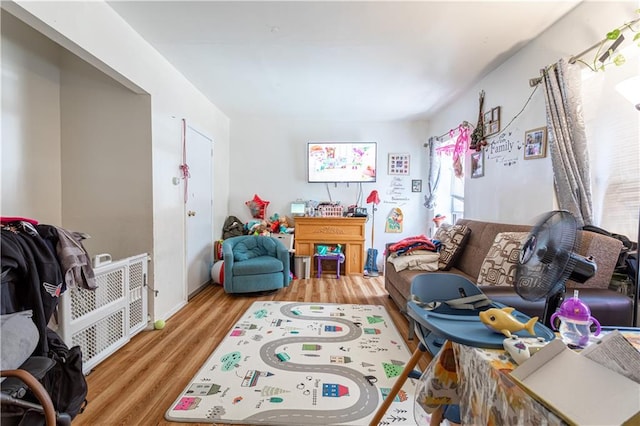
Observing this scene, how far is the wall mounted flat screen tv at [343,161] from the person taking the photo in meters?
4.26

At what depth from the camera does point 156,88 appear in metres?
2.43

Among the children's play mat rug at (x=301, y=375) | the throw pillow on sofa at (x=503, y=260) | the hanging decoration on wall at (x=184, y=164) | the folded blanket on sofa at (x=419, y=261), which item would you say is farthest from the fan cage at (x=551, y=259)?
the hanging decoration on wall at (x=184, y=164)

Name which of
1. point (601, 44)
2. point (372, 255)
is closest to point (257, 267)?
point (372, 255)

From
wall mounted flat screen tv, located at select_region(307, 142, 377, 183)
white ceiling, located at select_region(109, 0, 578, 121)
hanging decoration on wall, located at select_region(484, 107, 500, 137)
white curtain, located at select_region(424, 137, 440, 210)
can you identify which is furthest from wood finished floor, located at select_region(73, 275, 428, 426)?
white ceiling, located at select_region(109, 0, 578, 121)

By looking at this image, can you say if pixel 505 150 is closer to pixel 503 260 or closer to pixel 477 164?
pixel 477 164

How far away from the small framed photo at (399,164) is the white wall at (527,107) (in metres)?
1.34

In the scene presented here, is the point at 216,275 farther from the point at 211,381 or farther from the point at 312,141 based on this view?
the point at 312,141

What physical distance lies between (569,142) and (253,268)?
3.06m

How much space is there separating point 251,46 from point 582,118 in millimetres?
2535

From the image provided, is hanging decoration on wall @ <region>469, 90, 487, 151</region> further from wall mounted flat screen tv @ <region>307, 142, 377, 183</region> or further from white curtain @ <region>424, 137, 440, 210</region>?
wall mounted flat screen tv @ <region>307, 142, 377, 183</region>

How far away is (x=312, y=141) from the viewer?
444 centimetres

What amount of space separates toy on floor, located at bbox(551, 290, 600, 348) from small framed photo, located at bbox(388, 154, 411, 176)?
377cm

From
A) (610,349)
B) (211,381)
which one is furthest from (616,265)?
(211,381)

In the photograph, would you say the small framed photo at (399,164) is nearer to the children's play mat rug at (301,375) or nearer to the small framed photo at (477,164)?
the small framed photo at (477,164)
